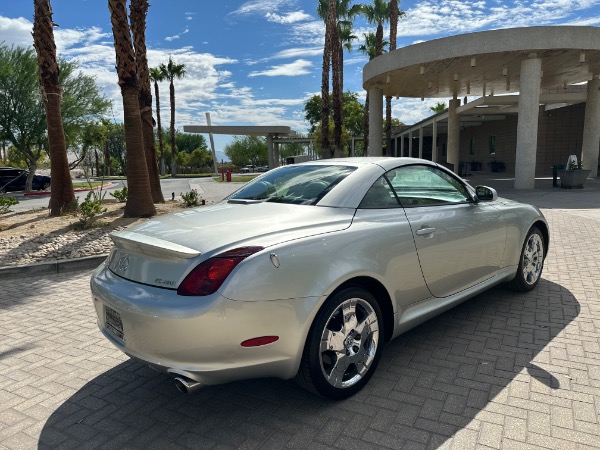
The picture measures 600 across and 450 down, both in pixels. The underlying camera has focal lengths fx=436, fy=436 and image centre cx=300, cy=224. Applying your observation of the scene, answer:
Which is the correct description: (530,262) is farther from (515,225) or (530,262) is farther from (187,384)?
(187,384)

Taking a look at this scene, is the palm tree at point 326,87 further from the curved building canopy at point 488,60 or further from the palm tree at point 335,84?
the curved building canopy at point 488,60

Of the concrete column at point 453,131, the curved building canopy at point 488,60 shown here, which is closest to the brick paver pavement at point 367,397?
the curved building canopy at point 488,60

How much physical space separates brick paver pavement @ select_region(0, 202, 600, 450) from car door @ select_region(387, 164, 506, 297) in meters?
0.56

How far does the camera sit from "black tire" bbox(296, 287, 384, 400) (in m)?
2.55

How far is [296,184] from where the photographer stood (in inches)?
135

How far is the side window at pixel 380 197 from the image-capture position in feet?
10.1

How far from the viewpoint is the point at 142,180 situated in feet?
30.9

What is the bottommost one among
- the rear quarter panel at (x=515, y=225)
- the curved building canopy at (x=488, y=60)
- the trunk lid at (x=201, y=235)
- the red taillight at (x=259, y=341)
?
the red taillight at (x=259, y=341)

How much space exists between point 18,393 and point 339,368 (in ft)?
7.36

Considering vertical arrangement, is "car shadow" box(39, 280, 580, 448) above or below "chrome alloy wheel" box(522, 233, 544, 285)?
below

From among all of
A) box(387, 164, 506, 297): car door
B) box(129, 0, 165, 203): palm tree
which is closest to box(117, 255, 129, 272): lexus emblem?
box(387, 164, 506, 297): car door

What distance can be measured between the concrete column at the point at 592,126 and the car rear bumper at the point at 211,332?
22.0m

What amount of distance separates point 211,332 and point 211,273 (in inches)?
11.9

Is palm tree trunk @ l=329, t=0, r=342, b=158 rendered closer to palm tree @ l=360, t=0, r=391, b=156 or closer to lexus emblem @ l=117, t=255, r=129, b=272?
palm tree @ l=360, t=0, r=391, b=156
